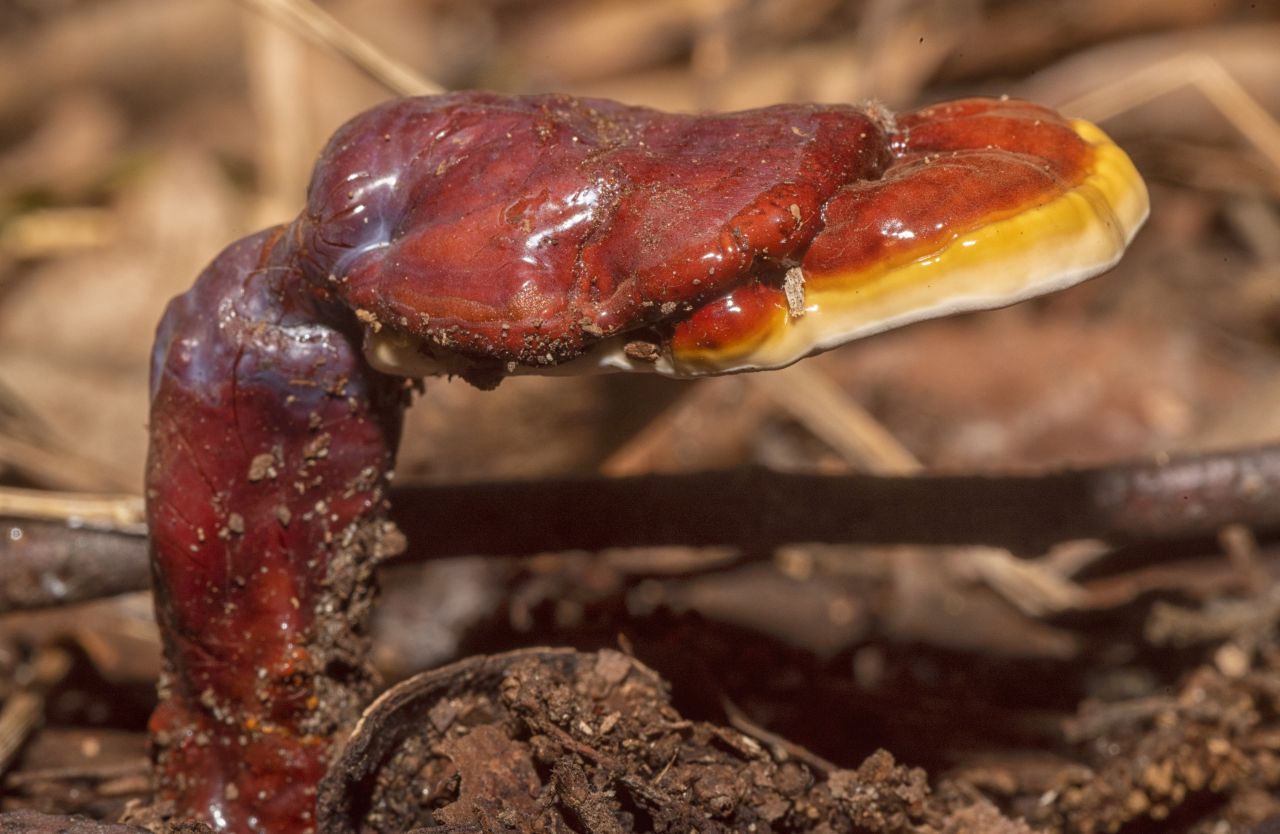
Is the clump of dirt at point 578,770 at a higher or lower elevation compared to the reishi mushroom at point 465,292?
lower

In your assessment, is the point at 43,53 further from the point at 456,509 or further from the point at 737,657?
the point at 737,657

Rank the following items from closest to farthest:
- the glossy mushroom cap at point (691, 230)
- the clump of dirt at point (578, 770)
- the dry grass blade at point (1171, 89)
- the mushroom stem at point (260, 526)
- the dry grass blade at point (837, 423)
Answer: the glossy mushroom cap at point (691, 230) < the clump of dirt at point (578, 770) < the mushroom stem at point (260, 526) < the dry grass blade at point (837, 423) < the dry grass blade at point (1171, 89)

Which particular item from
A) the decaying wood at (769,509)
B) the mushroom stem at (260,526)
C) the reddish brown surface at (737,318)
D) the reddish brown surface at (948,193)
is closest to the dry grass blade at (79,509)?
the decaying wood at (769,509)

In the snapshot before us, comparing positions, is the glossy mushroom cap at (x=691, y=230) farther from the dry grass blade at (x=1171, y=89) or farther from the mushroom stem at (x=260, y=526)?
the dry grass blade at (x=1171, y=89)

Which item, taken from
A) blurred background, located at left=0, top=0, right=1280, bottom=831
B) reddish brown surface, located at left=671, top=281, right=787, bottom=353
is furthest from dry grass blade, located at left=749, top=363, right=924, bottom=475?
reddish brown surface, located at left=671, top=281, right=787, bottom=353

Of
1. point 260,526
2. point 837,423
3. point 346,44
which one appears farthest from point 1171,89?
point 260,526
